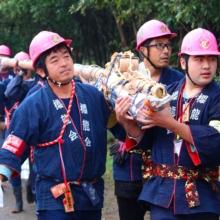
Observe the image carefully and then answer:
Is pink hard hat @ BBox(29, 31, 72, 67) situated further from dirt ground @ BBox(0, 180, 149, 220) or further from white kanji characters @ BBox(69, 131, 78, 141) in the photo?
dirt ground @ BBox(0, 180, 149, 220)

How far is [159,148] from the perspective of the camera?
11.8 ft

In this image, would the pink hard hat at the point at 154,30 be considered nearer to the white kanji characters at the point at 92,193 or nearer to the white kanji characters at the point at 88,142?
the white kanji characters at the point at 88,142

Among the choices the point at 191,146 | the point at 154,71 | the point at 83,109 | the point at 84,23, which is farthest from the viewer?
the point at 84,23

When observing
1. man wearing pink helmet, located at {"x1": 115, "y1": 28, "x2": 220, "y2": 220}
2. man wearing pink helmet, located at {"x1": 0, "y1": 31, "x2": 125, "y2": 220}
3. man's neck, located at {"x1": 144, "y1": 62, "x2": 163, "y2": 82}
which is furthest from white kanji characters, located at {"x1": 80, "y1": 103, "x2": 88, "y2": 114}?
man's neck, located at {"x1": 144, "y1": 62, "x2": 163, "y2": 82}

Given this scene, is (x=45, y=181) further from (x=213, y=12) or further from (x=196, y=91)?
(x=213, y=12)

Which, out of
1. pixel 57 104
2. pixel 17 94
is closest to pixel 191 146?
pixel 57 104

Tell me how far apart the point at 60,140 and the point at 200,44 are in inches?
46.4

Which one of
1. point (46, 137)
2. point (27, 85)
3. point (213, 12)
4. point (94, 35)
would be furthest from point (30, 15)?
point (46, 137)

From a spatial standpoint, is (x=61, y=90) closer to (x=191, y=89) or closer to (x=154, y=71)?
(x=191, y=89)

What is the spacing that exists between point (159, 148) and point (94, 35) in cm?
1026

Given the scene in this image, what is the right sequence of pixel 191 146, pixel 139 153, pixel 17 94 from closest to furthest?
pixel 191 146 → pixel 139 153 → pixel 17 94

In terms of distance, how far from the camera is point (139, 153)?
4.51 metres

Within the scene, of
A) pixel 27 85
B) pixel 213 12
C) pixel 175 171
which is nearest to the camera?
pixel 175 171

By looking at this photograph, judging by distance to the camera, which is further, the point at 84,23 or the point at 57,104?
the point at 84,23
